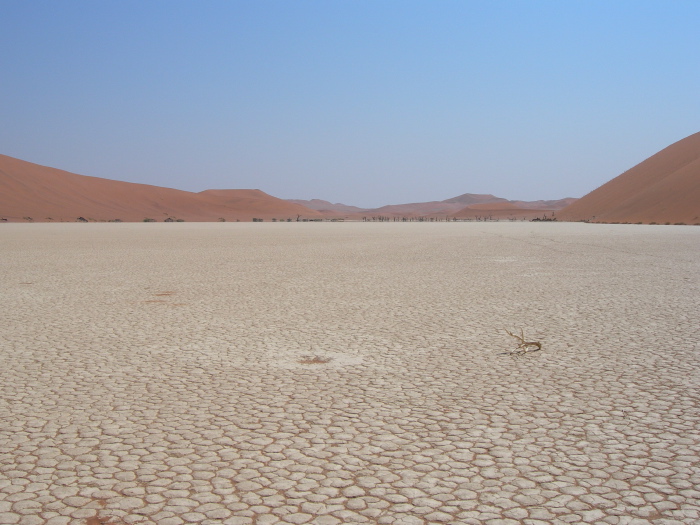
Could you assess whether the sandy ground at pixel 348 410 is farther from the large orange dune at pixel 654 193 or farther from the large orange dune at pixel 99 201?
the large orange dune at pixel 99 201

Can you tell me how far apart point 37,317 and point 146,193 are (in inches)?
4076

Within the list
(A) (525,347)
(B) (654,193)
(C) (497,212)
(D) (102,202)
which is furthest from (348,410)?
(C) (497,212)

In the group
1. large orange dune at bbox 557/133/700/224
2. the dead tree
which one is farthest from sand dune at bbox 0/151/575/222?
the dead tree

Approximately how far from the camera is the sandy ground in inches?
124

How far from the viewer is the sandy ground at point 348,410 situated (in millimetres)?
3143

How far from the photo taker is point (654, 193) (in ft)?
205

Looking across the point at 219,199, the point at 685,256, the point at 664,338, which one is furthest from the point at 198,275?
the point at 219,199

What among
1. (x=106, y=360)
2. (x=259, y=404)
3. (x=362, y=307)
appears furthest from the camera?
(x=362, y=307)

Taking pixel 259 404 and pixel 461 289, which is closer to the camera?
pixel 259 404

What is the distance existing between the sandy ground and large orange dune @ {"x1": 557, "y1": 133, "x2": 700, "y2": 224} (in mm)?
49930

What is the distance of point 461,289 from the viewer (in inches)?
434

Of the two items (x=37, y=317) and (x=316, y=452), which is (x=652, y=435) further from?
(x=37, y=317)

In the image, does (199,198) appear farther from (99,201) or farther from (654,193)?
(654,193)

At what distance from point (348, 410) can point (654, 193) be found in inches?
2556
